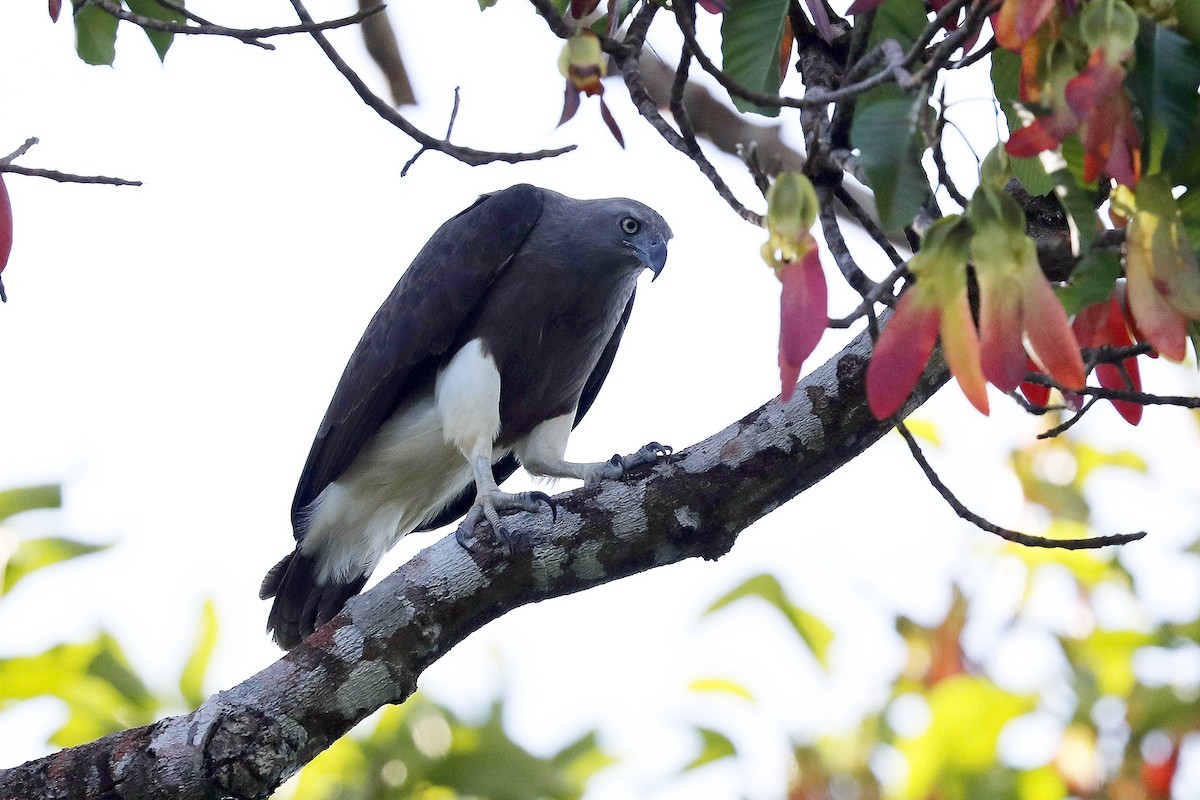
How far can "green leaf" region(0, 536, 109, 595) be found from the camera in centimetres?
464

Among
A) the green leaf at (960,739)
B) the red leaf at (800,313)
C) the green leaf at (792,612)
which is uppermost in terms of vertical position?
the red leaf at (800,313)

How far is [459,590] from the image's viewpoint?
3.21 meters

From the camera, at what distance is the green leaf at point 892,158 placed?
171cm

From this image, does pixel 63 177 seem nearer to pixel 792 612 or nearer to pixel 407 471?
pixel 407 471

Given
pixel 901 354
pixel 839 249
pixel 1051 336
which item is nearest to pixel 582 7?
pixel 839 249

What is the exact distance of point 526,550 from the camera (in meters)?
3.22

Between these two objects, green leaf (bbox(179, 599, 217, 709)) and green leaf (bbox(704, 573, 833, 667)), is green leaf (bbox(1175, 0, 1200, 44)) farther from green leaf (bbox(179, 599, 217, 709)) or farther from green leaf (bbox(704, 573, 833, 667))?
green leaf (bbox(179, 599, 217, 709))

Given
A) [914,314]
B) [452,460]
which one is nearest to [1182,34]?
[914,314]

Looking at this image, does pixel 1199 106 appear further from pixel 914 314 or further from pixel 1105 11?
pixel 914 314

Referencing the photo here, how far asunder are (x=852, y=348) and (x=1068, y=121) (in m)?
1.64

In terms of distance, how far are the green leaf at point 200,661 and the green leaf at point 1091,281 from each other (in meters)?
4.15

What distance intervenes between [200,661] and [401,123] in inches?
126

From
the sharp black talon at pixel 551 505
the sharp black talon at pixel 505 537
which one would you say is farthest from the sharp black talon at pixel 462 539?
the sharp black talon at pixel 551 505

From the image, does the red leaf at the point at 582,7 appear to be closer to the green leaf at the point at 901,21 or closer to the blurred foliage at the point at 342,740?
the green leaf at the point at 901,21
